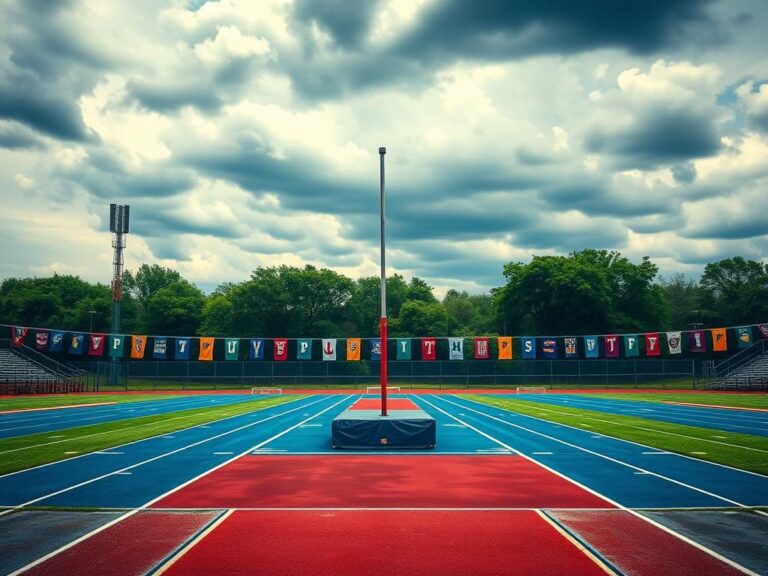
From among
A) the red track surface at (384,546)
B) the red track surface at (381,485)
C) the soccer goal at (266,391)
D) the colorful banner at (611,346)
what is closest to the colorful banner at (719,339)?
the colorful banner at (611,346)

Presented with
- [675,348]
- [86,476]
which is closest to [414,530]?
[86,476]

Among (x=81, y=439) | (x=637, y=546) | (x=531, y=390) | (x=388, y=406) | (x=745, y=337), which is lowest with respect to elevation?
(x=531, y=390)

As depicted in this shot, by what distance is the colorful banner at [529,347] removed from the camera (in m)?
55.5

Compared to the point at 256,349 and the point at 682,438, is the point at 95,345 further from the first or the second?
the point at 682,438

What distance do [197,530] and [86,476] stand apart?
5.32 metres

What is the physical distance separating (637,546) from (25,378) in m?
Result: 55.0

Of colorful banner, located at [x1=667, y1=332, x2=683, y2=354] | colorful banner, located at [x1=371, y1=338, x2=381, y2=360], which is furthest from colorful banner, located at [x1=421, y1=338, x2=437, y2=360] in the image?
colorful banner, located at [x1=667, y1=332, x2=683, y2=354]

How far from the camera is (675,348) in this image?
5272 cm

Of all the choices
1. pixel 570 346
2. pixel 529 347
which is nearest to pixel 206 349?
pixel 529 347

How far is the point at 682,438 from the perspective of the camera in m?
18.1

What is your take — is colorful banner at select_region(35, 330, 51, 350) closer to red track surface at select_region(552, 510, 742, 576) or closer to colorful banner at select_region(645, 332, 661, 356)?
red track surface at select_region(552, 510, 742, 576)

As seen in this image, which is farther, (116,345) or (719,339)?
(116,345)

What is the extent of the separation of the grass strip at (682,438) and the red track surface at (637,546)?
19.7 ft

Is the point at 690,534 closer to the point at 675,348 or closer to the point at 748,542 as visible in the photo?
the point at 748,542
